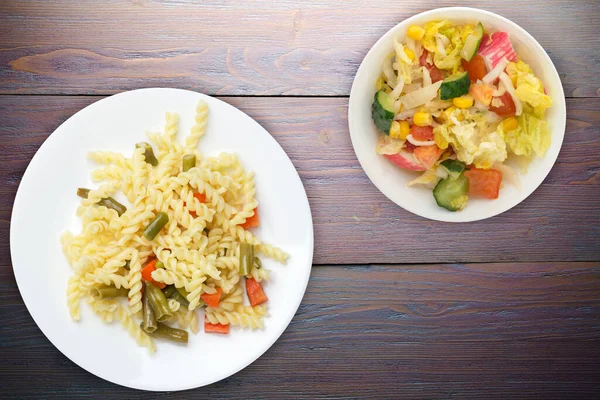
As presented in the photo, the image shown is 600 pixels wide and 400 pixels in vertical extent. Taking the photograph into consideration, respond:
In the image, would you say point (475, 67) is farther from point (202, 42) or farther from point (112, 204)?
point (112, 204)

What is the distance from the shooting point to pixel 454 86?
2.05 meters

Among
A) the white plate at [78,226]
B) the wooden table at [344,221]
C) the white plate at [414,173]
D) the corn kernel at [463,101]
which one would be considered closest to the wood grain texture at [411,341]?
the wooden table at [344,221]

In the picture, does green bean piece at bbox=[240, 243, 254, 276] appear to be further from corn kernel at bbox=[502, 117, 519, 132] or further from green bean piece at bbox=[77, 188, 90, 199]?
corn kernel at bbox=[502, 117, 519, 132]

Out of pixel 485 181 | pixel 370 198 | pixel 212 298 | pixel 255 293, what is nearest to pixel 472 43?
pixel 485 181

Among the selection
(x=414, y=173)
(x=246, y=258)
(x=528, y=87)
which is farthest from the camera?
(x=414, y=173)

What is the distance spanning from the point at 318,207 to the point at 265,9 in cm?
75

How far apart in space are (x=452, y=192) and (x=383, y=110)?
37cm

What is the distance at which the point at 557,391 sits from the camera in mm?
2574

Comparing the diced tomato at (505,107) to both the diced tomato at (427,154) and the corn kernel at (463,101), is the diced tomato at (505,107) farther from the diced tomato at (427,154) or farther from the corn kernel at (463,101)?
the diced tomato at (427,154)

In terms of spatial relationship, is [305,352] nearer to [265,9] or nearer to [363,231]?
[363,231]

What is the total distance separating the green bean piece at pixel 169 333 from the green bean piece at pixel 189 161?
0.54m

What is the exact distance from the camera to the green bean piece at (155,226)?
6.93 feet

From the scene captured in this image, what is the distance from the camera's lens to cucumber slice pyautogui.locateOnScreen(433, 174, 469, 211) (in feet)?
7.15

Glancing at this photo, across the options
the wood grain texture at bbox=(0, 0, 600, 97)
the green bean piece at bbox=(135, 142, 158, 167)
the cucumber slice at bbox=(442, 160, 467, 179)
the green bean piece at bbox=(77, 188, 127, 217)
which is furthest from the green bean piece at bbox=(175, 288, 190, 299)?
the cucumber slice at bbox=(442, 160, 467, 179)
